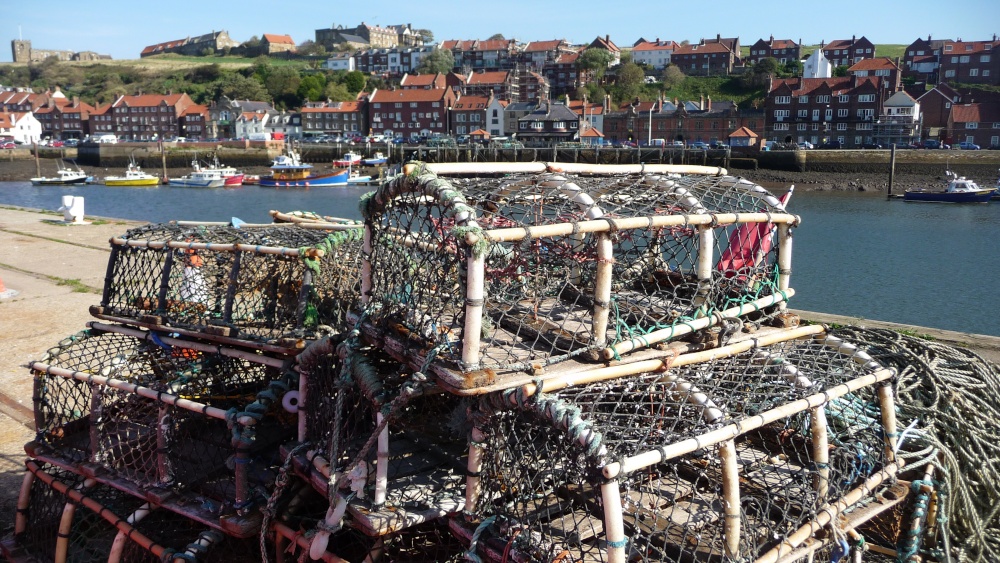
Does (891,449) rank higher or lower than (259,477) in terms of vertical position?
higher

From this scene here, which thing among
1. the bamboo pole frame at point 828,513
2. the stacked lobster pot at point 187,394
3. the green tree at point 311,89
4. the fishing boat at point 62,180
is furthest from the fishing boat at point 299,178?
the bamboo pole frame at point 828,513

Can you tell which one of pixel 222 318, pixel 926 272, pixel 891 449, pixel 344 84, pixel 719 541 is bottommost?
pixel 926 272

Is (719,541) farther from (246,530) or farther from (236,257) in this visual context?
(236,257)

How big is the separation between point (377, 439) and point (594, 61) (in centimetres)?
7999

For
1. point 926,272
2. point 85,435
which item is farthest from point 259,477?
point 926,272

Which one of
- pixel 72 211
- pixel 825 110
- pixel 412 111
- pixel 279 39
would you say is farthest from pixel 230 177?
pixel 279 39

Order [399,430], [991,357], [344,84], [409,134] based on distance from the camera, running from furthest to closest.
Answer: [344,84] < [409,134] < [991,357] < [399,430]

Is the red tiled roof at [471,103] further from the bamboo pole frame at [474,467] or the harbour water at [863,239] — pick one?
the bamboo pole frame at [474,467]

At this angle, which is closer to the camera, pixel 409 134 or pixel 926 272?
pixel 926 272

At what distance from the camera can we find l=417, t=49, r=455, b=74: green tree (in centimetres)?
8456

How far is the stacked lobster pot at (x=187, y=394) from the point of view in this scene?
3.06 meters

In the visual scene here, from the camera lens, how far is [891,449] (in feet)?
9.14

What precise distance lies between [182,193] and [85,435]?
3983cm

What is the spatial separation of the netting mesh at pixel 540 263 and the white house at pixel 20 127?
80.3 metres
